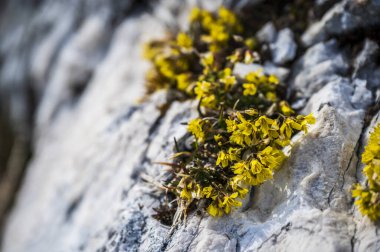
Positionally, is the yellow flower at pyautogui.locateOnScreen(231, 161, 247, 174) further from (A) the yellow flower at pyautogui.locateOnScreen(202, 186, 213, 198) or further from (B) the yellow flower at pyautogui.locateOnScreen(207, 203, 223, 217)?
(B) the yellow flower at pyautogui.locateOnScreen(207, 203, 223, 217)

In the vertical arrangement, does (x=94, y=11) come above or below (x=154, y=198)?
above

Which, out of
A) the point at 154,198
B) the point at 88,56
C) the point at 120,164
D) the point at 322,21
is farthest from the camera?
the point at 88,56

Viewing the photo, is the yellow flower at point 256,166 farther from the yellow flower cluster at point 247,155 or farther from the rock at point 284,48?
the rock at point 284,48

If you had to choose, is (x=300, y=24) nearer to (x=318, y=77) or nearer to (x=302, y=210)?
(x=318, y=77)

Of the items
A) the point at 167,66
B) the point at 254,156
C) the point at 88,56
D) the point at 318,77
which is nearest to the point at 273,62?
the point at 318,77

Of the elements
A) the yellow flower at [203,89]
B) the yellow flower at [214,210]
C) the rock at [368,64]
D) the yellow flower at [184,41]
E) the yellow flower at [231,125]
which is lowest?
the rock at [368,64]

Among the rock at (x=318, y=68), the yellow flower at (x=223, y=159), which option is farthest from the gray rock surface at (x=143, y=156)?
the yellow flower at (x=223, y=159)

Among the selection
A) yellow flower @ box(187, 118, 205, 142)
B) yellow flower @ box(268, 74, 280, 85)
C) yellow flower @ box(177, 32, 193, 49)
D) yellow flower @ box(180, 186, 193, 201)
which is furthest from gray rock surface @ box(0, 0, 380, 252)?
yellow flower @ box(177, 32, 193, 49)
